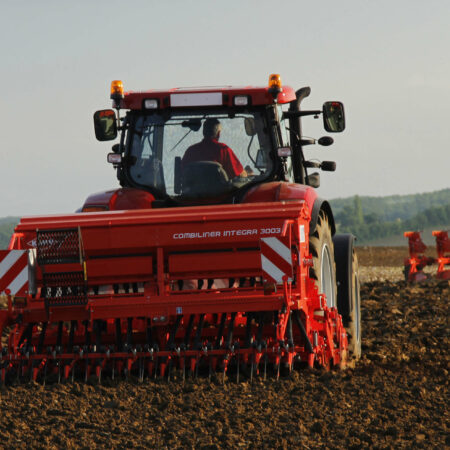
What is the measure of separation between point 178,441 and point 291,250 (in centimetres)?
211

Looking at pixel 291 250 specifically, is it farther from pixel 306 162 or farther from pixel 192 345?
pixel 306 162

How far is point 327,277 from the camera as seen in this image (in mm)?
7574

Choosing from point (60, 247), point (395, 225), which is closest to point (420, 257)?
point (60, 247)

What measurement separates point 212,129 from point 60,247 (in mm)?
1941

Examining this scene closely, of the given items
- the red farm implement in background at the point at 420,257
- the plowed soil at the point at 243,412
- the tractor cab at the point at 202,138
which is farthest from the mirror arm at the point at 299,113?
the red farm implement in background at the point at 420,257

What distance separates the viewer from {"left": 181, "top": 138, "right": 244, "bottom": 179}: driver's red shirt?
7.65 m

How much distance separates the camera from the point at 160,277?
6.47 m

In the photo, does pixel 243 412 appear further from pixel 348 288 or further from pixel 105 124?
pixel 105 124

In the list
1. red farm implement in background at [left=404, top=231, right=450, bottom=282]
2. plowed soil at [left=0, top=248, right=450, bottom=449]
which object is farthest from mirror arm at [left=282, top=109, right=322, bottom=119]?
red farm implement in background at [left=404, top=231, right=450, bottom=282]

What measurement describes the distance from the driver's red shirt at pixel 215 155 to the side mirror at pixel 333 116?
843 mm

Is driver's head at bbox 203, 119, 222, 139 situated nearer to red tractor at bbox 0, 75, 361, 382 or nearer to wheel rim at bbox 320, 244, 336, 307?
red tractor at bbox 0, 75, 361, 382

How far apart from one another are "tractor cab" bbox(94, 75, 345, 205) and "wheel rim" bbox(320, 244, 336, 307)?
783 mm

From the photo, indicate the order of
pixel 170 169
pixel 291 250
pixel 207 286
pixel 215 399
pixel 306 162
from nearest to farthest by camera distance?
pixel 215 399 < pixel 291 250 < pixel 207 286 < pixel 170 169 < pixel 306 162

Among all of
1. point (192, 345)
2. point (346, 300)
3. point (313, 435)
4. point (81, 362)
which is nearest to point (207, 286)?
point (192, 345)
